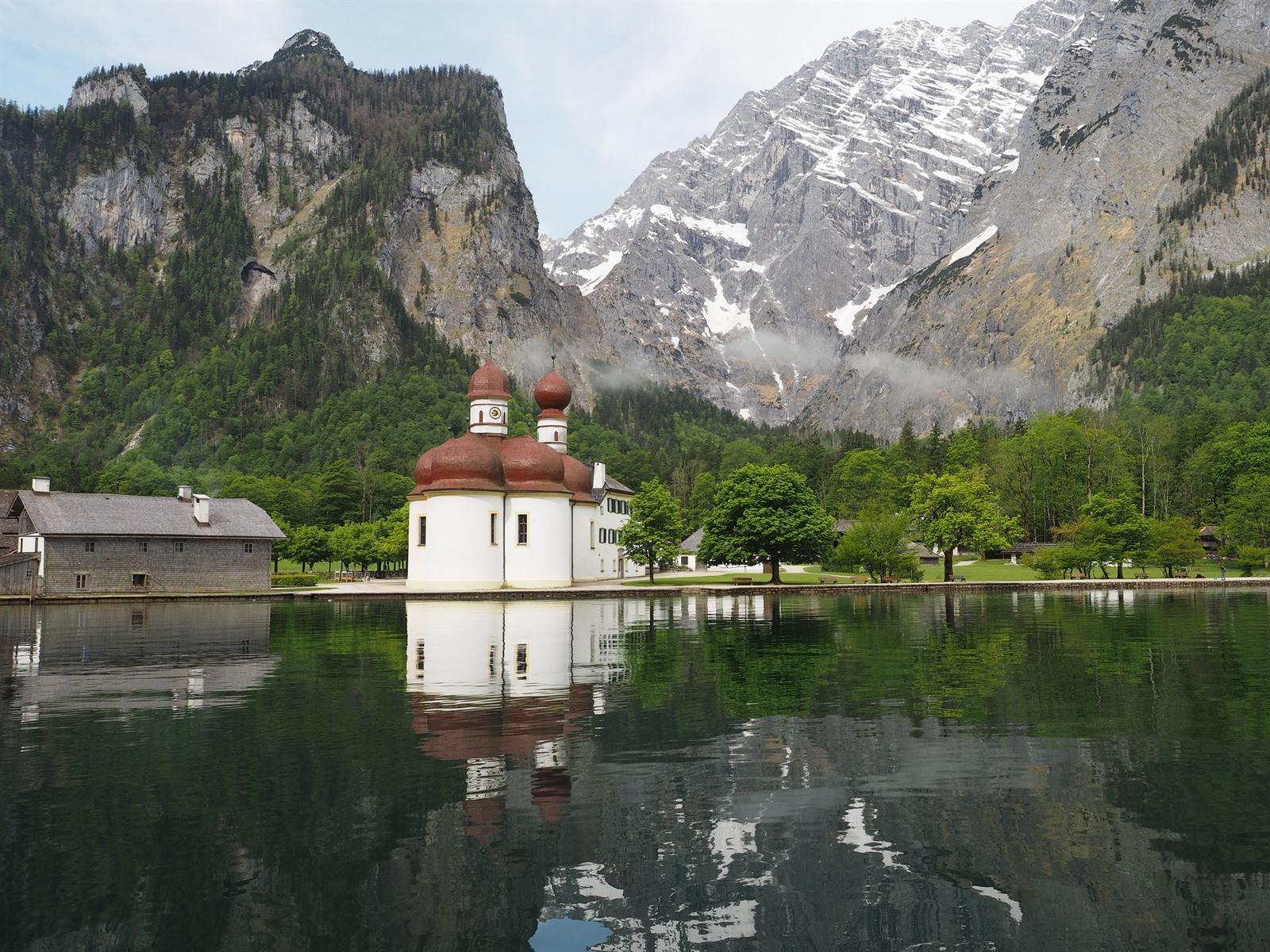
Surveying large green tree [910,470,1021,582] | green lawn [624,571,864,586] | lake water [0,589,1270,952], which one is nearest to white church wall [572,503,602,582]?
green lawn [624,571,864,586]

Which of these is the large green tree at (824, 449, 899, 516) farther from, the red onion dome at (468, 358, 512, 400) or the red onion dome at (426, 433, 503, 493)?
the red onion dome at (426, 433, 503, 493)

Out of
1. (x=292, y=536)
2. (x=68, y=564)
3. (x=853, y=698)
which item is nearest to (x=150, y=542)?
(x=68, y=564)

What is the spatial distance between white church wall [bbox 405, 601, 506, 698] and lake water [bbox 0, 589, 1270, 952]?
1.00 feet

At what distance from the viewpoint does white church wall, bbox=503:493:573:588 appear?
248 feet

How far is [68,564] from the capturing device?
73.0 meters

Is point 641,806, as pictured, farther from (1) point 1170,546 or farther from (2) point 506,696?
(1) point 1170,546

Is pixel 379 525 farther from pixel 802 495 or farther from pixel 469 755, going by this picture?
pixel 469 755

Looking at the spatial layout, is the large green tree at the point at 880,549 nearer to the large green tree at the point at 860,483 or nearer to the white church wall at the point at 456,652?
the white church wall at the point at 456,652

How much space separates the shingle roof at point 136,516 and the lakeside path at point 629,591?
5.38 m

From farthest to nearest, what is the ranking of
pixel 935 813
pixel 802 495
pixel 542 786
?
pixel 802 495
pixel 542 786
pixel 935 813

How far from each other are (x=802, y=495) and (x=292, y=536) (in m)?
54.7

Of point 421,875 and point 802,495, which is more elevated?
point 802,495

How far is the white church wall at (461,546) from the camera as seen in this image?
242ft

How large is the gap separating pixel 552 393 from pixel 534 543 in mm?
19668
